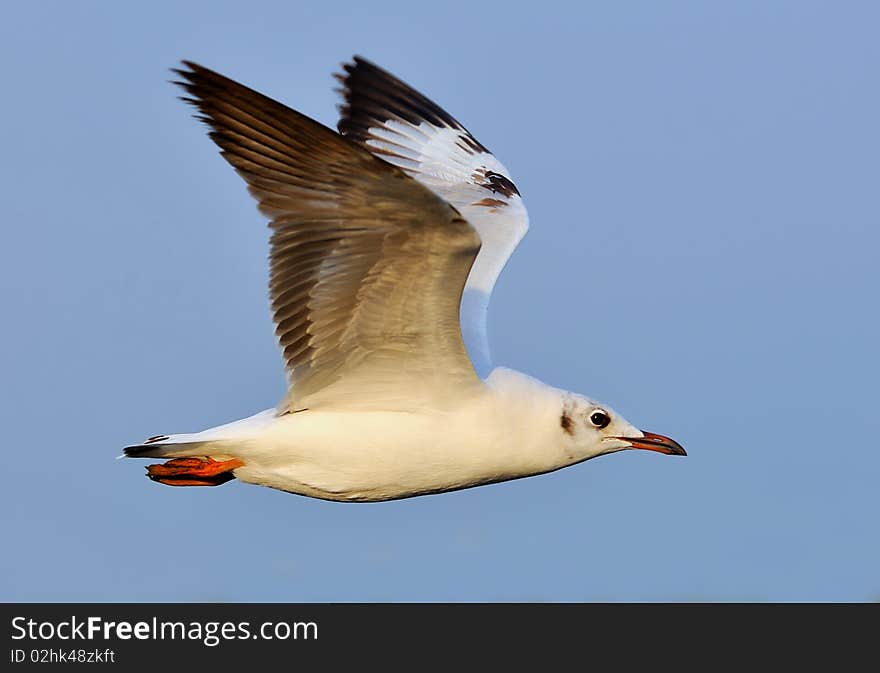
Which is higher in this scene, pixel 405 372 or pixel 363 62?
pixel 363 62

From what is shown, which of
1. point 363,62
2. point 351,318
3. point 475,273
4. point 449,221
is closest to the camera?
point 449,221

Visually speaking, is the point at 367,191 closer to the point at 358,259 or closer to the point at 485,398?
the point at 358,259

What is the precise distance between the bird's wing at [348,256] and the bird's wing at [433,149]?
1.99 metres

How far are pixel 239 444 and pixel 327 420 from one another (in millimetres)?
534

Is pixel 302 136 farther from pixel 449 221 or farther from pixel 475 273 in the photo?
pixel 475 273

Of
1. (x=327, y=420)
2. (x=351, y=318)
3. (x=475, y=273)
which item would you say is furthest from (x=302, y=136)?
(x=475, y=273)

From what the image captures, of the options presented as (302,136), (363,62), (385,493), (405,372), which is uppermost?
(363,62)

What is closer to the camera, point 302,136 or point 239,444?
point 302,136

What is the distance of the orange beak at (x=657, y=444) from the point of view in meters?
9.11

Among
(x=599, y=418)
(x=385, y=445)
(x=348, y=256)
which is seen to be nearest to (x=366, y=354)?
(x=385, y=445)

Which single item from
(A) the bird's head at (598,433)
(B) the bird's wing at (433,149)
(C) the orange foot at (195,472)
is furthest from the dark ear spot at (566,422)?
(C) the orange foot at (195,472)

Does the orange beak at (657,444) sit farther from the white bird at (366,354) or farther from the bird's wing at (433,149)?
the bird's wing at (433,149)

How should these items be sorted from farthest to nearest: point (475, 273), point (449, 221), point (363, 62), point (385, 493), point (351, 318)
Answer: point (363, 62) → point (475, 273) → point (385, 493) → point (351, 318) → point (449, 221)

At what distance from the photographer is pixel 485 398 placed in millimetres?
8641
